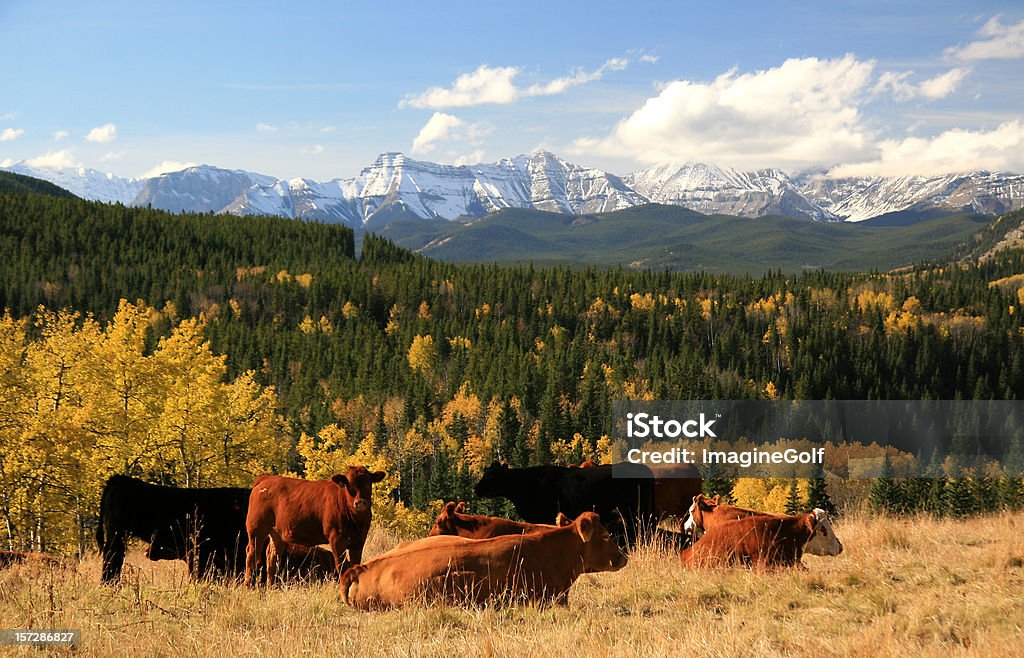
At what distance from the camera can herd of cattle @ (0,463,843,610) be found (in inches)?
352

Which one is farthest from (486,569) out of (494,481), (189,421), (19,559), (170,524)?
(189,421)

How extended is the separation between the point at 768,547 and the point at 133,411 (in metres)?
30.7

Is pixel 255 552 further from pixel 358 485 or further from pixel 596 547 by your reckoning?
pixel 596 547

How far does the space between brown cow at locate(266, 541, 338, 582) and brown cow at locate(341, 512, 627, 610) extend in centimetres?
249

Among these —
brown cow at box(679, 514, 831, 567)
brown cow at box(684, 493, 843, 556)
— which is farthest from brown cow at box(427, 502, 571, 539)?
brown cow at box(684, 493, 843, 556)

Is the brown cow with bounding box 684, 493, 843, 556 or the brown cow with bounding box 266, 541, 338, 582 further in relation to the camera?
the brown cow with bounding box 266, 541, 338, 582

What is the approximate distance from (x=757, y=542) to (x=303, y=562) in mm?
6875

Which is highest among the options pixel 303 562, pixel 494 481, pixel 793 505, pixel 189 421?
pixel 494 481

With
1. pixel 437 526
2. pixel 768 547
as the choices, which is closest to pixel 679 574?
pixel 768 547

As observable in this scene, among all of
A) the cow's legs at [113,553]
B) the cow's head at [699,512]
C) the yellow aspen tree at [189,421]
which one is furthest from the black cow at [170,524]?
the yellow aspen tree at [189,421]

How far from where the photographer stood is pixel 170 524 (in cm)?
1214

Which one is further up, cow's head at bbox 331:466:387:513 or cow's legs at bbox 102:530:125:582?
cow's head at bbox 331:466:387:513

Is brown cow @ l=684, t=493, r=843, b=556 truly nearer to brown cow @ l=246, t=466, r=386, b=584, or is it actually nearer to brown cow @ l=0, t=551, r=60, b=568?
brown cow @ l=246, t=466, r=386, b=584

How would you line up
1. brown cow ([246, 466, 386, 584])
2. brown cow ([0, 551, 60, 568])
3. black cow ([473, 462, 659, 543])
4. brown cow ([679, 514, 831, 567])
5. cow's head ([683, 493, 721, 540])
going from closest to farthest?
brown cow ([679, 514, 831, 567]) → brown cow ([0, 551, 60, 568]) → brown cow ([246, 466, 386, 584]) → cow's head ([683, 493, 721, 540]) → black cow ([473, 462, 659, 543])
